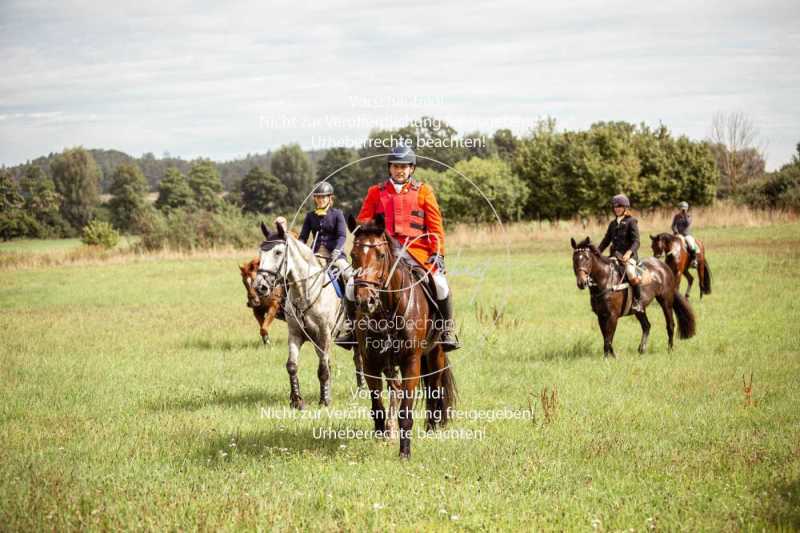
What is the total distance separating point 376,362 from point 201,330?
10636mm

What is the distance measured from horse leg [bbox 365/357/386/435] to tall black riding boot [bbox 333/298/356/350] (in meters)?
0.54

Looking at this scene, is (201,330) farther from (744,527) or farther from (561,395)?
(744,527)

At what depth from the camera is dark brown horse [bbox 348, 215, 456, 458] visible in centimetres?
679

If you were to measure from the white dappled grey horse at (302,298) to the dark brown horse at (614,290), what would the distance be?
4.74m

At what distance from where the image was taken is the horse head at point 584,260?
41.8 ft

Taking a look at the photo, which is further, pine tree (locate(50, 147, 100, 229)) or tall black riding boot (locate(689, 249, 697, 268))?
pine tree (locate(50, 147, 100, 229))

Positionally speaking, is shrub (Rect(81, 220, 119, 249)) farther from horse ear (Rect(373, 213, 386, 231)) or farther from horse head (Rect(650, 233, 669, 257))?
horse ear (Rect(373, 213, 386, 231))

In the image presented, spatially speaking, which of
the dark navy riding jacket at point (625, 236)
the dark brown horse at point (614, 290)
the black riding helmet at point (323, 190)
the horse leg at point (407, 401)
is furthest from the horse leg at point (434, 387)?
the dark navy riding jacket at point (625, 236)

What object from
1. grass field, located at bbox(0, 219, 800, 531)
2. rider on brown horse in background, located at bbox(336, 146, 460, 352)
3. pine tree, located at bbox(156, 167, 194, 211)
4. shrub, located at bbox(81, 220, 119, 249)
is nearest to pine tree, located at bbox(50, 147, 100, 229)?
pine tree, located at bbox(156, 167, 194, 211)

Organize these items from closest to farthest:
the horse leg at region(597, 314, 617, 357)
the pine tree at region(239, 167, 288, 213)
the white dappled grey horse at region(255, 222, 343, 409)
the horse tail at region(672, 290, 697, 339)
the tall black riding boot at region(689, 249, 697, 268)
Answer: the white dappled grey horse at region(255, 222, 343, 409) → the horse leg at region(597, 314, 617, 357) → the horse tail at region(672, 290, 697, 339) → the tall black riding boot at region(689, 249, 697, 268) → the pine tree at region(239, 167, 288, 213)

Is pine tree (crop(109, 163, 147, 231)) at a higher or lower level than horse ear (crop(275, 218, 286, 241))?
higher

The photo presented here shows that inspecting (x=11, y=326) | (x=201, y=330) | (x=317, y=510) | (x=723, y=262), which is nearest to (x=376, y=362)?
(x=317, y=510)

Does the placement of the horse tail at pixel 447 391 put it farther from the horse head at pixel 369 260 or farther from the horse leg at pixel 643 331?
the horse leg at pixel 643 331

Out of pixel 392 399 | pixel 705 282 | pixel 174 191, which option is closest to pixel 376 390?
pixel 392 399
